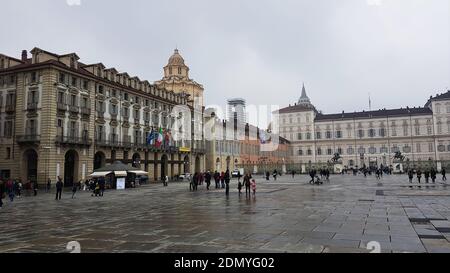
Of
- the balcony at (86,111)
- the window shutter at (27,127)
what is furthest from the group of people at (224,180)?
the window shutter at (27,127)

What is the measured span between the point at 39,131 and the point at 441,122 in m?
98.3

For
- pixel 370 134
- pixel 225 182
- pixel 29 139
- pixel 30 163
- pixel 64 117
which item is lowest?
pixel 225 182

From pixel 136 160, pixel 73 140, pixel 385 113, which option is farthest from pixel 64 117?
pixel 385 113

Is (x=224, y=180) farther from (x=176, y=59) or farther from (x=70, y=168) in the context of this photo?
(x=176, y=59)

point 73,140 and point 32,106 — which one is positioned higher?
point 32,106

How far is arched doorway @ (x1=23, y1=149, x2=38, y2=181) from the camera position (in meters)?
38.2

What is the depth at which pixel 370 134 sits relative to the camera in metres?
105

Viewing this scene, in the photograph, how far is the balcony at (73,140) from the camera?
124 ft

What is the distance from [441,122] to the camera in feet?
313

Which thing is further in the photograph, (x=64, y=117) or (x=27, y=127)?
(x=64, y=117)

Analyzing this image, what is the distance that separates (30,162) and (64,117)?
618 cm

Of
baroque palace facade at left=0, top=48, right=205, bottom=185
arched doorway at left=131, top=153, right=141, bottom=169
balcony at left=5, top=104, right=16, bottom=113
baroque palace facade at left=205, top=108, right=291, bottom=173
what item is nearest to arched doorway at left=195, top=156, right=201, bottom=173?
baroque palace facade at left=205, top=108, right=291, bottom=173

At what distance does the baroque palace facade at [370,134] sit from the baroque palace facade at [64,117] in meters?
50.2
